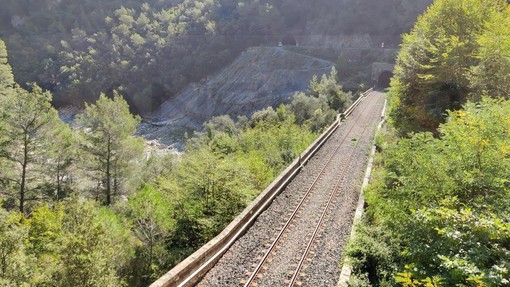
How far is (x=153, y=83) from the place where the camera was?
287 ft

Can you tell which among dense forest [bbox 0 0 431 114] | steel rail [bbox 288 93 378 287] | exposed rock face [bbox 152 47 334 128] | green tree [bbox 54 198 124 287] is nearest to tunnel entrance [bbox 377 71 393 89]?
exposed rock face [bbox 152 47 334 128]

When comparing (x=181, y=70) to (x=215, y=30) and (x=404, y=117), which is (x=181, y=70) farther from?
(x=404, y=117)

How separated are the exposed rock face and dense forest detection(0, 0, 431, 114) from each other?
7.26m

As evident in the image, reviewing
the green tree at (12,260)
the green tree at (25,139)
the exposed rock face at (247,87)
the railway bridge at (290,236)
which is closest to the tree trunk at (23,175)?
the green tree at (25,139)

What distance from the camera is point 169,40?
96125 millimetres

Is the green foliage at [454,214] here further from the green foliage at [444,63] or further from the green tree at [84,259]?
the green foliage at [444,63]

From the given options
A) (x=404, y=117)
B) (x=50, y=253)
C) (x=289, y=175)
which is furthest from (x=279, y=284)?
(x=404, y=117)

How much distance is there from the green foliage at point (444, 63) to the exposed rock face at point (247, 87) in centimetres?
3975

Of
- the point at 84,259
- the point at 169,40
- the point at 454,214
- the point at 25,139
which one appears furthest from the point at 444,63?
the point at 169,40

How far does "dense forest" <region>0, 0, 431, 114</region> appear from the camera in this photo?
3290 inches

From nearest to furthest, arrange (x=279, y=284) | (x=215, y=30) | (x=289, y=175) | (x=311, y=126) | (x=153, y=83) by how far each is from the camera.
Answer: (x=279, y=284) < (x=289, y=175) < (x=311, y=126) < (x=153, y=83) < (x=215, y=30)

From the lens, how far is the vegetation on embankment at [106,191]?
34.0 ft

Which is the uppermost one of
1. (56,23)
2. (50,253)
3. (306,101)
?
(56,23)

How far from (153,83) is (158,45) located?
14.7 m
